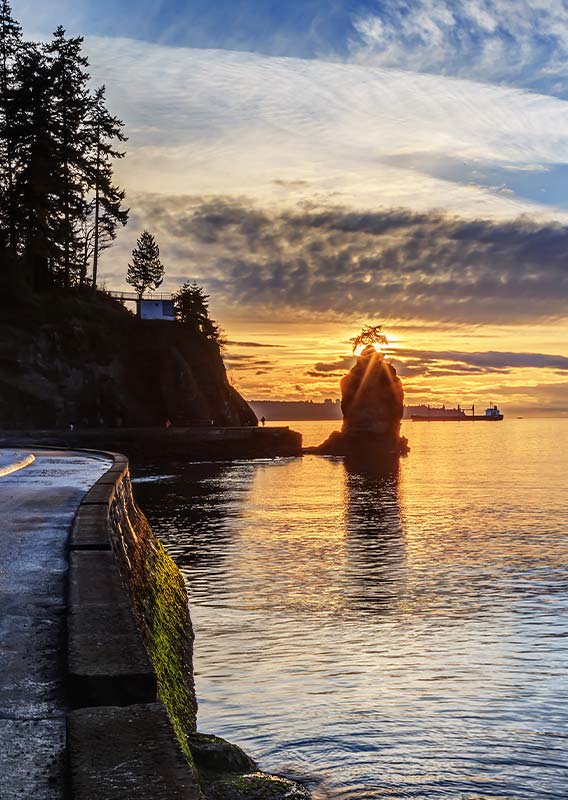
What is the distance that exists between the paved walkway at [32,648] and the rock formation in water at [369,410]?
9018 centimetres

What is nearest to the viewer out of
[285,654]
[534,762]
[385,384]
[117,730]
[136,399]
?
[117,730]

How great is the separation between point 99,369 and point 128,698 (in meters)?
68.1

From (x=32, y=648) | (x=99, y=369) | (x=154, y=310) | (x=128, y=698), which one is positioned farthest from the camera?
(x=154, y=310)

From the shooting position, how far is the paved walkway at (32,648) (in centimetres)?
425

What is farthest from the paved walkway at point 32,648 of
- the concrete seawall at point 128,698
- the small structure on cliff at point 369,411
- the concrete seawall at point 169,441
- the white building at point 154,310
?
the small structure on cliff at point 369,411

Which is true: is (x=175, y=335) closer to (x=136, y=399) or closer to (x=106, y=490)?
(x=136, y=399)

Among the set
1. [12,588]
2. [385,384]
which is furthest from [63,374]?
[12,588]

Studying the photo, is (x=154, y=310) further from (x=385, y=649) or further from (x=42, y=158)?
(x=385, y=649)

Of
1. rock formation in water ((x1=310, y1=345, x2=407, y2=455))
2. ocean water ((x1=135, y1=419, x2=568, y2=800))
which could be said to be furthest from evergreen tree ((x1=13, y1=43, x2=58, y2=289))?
rock formation in water ((x1=310, y1=345, x2=407, y2=455))

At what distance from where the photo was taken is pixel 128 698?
16.7ft

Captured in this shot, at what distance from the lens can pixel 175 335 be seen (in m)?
84.9

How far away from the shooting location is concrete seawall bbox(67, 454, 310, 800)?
4.07 meters

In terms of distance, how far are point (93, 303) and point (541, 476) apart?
45.2 metres

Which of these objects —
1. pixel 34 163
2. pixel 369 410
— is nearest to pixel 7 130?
pixel 34 163
